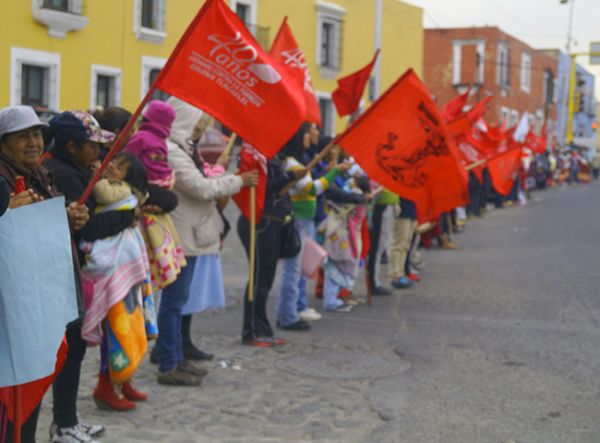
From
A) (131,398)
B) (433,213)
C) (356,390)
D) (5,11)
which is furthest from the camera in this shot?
(5,11)

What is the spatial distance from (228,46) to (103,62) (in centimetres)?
1665

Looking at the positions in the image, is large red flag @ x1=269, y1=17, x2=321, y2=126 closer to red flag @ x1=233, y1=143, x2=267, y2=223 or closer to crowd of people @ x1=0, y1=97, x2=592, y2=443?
crowd of people @ x1=0, y1=97, x2=592, y2=443

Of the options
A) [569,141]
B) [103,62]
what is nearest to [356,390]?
[103,62]

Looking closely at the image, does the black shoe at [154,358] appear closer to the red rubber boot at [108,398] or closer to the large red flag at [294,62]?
the red rubber boot at [108,398]

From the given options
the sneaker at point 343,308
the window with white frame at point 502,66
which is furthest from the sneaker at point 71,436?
the window with white frame at point 502,66

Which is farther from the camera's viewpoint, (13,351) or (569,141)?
(569,141)

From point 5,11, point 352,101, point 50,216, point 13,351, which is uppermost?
point 5,11

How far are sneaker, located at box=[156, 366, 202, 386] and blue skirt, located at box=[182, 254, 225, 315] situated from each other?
1.64ft

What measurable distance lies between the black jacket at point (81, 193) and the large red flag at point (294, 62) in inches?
112

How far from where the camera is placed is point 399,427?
16.8ft

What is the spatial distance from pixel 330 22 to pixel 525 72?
88.5 ft

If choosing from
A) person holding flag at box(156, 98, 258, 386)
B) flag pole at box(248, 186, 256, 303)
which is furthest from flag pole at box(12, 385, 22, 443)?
flag pole at box(248, 186, 256, 303)

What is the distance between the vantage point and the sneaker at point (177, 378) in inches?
232

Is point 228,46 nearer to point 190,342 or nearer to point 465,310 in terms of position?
point 190,342
